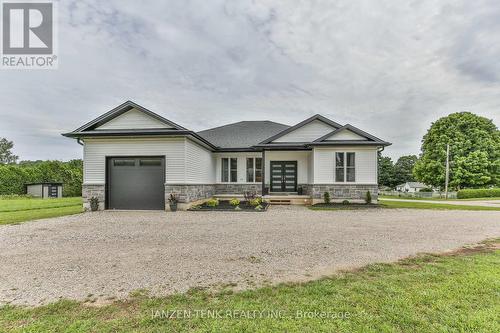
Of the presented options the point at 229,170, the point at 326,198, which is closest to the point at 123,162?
the point at 229,170

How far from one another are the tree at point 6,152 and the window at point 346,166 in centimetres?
6931

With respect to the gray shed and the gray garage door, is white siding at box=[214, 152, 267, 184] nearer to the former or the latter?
the gray garage door

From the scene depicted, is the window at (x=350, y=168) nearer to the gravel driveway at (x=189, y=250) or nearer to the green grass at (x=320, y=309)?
the gravel driveway at (x=189, y=250)

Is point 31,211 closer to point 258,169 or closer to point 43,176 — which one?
point 258,169

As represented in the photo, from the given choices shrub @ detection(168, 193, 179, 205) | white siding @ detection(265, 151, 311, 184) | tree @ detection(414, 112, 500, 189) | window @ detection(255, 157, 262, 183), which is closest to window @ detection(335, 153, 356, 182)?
white siding @ detection(265, 151, 311, 184)

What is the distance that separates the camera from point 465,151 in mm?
28312

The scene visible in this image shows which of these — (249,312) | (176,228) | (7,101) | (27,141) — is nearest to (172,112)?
(7,101)

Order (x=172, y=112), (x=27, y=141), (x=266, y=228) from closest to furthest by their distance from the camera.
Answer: (x=266, y=228) → (x=172, y=112) → (x=27, y=141)

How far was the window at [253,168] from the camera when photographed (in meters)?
16.6

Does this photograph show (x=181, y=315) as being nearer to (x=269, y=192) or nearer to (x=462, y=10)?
(x=269, y=192)

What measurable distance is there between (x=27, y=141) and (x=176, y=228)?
35.3 meters

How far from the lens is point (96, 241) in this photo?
628 cm

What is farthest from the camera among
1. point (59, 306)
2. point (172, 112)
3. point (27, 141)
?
point (27, 141)

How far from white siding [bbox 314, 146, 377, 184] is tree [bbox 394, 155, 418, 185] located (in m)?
40.2
